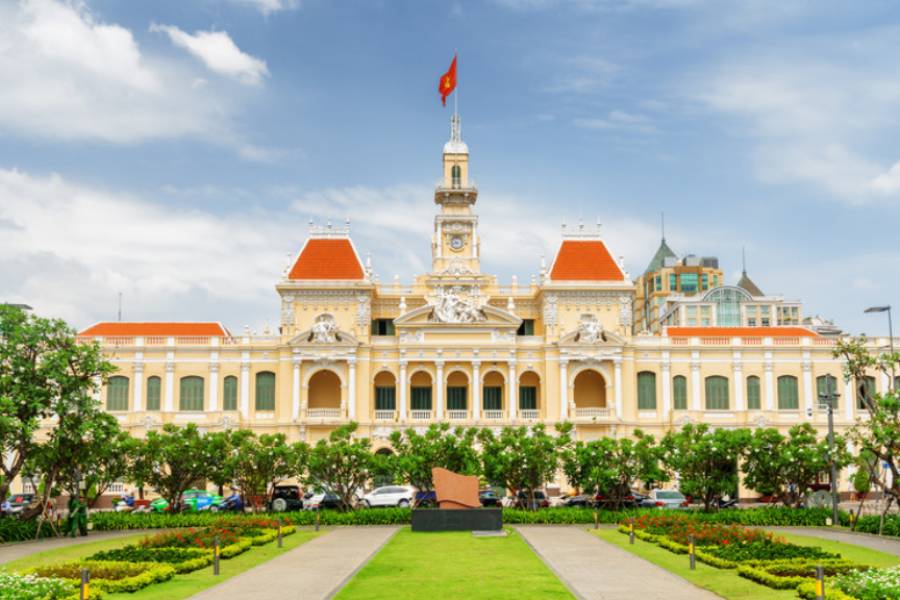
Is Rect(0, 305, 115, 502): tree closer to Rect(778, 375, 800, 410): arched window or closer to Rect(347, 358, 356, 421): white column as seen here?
Rect(347, 358, 356, 421): white column

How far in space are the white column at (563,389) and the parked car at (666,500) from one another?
14295mm

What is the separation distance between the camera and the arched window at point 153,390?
218ft

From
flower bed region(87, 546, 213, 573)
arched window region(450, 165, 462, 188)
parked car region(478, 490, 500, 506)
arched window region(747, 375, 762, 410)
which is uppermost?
arched window region(450, 165, 462, 188)

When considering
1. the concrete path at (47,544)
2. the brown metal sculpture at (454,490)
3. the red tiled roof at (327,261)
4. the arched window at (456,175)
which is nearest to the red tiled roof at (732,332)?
the arched window at (456,175)

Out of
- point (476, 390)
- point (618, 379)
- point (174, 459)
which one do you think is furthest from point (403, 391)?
point (174, 459)

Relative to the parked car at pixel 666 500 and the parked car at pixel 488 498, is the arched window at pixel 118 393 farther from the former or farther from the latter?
the parked car at pixel 666 500

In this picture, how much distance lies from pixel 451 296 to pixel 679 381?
16419mm

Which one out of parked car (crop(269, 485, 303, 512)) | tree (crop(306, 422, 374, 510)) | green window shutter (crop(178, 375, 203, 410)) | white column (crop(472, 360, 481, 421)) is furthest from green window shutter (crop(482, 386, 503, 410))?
tree (crop(306, 422, 374, 510))

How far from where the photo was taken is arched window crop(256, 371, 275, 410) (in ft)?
219

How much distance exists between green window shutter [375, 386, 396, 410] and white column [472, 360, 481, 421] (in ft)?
19.1

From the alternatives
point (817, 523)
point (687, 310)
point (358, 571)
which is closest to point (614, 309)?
point (817, 523)

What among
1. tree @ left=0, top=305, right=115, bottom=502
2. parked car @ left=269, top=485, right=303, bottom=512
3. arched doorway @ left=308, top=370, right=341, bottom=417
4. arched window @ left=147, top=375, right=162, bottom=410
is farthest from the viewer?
arched doorway @ left=308, top=370, right=341, bottom=417

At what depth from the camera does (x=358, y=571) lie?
84.6ft

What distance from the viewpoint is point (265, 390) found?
219 feet
